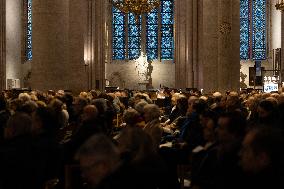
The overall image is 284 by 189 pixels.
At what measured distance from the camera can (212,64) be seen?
25.0 meters

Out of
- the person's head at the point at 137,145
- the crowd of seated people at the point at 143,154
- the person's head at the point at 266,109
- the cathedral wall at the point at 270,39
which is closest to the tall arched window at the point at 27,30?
the cathedral wall at the point at 270,39

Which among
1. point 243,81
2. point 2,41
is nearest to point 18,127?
point 2,41

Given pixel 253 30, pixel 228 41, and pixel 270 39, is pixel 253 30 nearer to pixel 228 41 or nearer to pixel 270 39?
pixel 270 39

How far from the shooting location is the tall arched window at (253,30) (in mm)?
47219

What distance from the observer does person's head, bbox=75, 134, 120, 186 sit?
439cm

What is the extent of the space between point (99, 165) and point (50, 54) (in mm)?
15602

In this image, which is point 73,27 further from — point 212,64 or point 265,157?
point 265,157

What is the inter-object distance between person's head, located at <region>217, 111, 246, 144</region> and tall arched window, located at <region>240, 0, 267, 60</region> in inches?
1635

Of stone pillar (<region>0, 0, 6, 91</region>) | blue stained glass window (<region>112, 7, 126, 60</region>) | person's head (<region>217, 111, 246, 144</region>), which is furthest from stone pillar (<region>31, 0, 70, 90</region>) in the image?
blue stained glass window (<region>112, 7, 126, 60</region>)

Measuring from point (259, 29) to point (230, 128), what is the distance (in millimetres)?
42512

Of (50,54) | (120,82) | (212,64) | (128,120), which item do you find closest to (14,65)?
(120,82)

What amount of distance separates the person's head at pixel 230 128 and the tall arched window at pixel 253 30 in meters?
41.5

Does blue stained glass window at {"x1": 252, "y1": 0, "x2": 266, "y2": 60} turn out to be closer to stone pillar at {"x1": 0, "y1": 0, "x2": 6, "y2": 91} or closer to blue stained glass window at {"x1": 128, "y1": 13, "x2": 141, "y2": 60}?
blue stained glass window at {"x1": 128, "y1": 13, "x2": 141, "y2": 60}

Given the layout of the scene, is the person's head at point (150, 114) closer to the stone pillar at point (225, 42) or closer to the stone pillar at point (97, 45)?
the stone pillar at point (225, 42)
